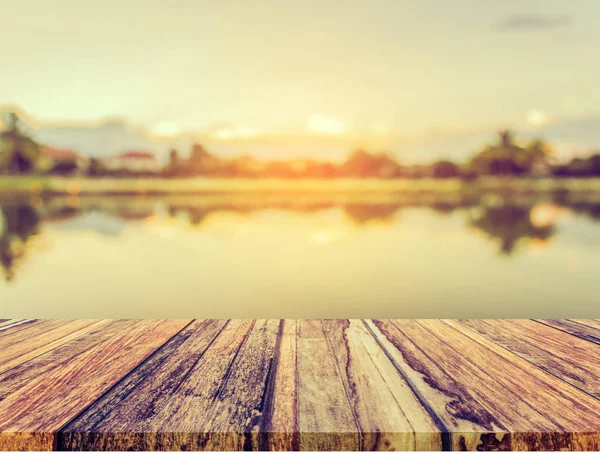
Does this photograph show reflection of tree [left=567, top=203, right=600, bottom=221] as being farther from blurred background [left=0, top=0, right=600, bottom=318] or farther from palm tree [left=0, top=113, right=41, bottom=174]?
palm tree [left=0, top=113, right=41, bottom=174]

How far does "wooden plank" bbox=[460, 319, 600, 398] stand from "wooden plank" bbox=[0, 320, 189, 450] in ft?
5.61

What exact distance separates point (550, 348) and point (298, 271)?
6293mm

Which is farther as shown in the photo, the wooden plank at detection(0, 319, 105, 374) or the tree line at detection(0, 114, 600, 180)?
the tree line at detection(0, 114, 600, 180)

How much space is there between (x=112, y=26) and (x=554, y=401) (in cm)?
2829

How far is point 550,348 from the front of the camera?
7.42 feet

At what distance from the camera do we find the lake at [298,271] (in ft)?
19.0

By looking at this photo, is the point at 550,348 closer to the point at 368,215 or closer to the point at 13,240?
the point at 13,240

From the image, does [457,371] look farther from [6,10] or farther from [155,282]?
[6,10]

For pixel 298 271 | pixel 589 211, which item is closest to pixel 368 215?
pixel 589 211

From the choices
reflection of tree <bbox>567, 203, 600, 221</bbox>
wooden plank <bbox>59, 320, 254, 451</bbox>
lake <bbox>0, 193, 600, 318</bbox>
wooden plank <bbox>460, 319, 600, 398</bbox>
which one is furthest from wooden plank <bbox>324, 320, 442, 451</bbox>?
reflection of tree <bbox>567, 203, 600, 221</bbox>

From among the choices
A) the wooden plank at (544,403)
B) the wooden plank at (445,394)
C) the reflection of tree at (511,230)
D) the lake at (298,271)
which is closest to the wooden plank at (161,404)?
the wooden plank at (445,394)

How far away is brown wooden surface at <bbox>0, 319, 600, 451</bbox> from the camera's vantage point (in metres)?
1.47

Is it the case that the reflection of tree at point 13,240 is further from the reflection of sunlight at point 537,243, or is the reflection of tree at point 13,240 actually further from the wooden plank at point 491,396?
the reflection of sunlight at point 537,243

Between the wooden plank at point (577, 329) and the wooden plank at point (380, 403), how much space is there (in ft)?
3.69
